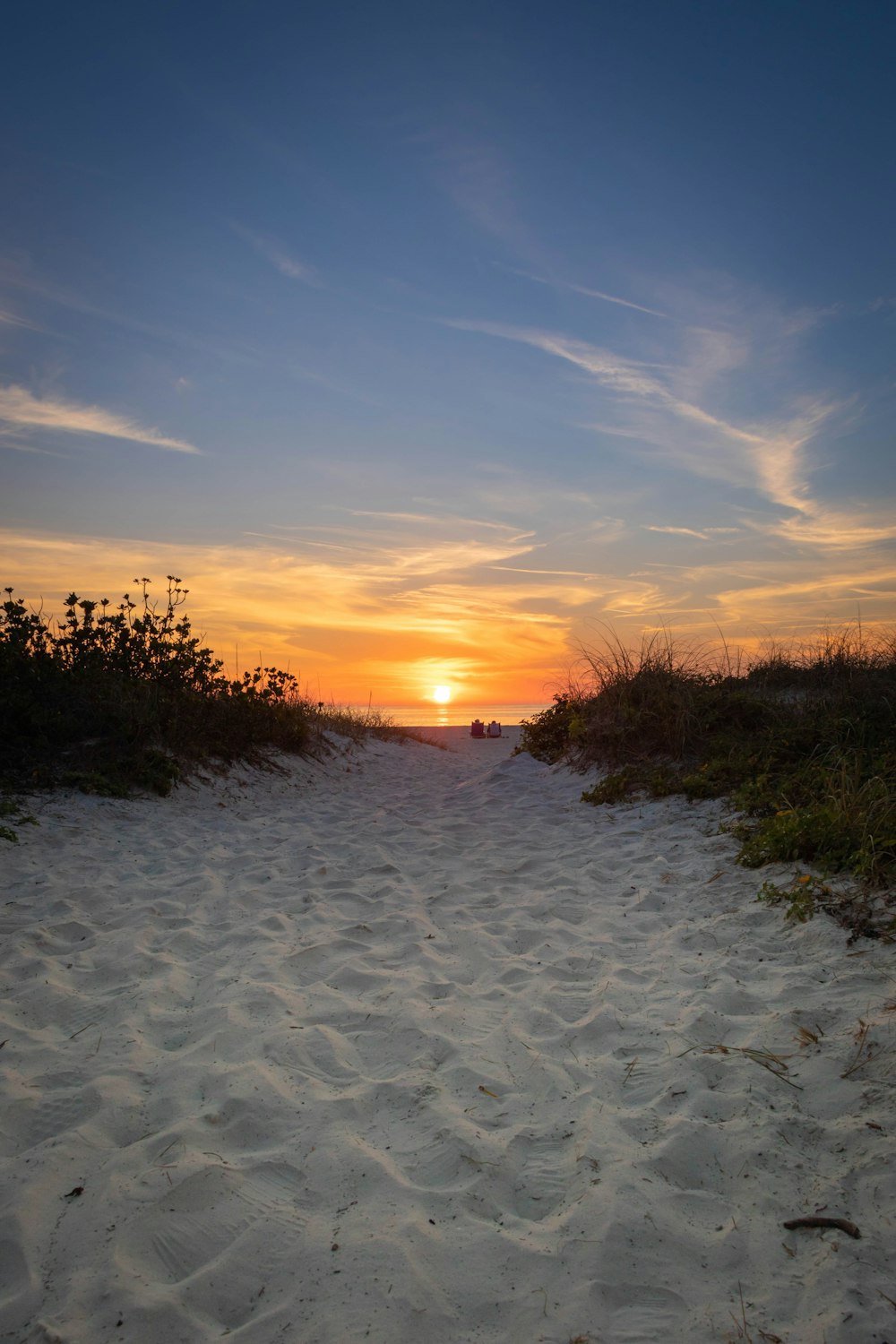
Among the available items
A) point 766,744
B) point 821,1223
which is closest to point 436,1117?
point 821,1223

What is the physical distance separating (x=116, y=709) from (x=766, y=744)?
633cm

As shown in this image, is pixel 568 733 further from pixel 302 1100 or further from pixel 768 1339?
pixel 768 1339

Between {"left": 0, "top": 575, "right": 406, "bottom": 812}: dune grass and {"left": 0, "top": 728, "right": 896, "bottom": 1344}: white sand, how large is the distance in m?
2.24

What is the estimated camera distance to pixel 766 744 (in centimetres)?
685

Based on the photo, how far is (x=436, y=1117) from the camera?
2.46m

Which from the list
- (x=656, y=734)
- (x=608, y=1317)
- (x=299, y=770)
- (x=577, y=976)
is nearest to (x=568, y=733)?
(x=656, y=734)

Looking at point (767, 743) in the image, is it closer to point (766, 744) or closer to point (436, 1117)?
point (766, 744)

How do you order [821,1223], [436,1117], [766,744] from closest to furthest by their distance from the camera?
[821,1223], [436,1117], [766,744]

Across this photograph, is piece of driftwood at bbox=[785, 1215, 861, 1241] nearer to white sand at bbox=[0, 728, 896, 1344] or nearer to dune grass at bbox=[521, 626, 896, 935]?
white sand at bbox=[0, 728, 896, 1344]

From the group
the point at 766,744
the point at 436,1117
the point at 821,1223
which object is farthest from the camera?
the point at 766,744

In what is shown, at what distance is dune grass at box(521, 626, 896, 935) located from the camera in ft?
14.7

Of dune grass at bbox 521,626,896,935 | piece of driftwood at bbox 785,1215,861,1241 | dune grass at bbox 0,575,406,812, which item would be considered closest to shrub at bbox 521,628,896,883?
dune grass at bbox 521,626,896,935

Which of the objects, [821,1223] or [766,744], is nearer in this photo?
[821,1223]

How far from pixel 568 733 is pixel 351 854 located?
5177mm
